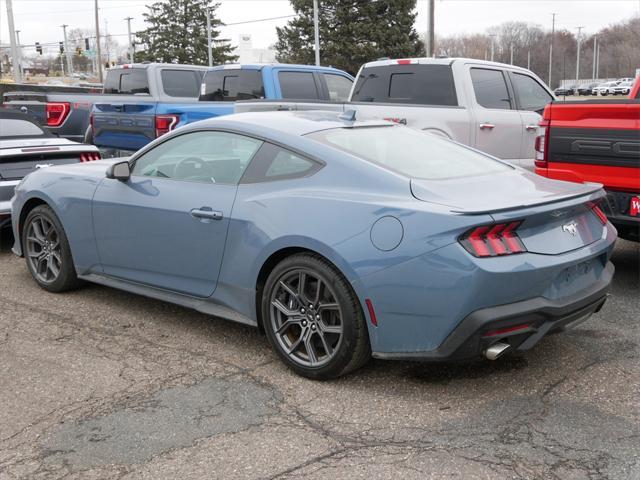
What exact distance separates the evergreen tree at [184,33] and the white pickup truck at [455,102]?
5261 cm

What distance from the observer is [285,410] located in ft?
11.7

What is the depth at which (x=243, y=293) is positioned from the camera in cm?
418

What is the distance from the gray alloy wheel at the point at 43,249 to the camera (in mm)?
5611

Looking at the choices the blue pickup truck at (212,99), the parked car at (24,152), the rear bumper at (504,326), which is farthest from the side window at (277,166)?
the blue pickup truck at (212,99)

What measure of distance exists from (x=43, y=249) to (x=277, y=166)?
2624 mm

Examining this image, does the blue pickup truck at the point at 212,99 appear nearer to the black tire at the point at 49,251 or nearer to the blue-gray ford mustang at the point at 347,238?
the black tire at the point at 49,251

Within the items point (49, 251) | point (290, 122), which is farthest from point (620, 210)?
point (49, 251)

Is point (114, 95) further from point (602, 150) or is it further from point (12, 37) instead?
point (12, 37)

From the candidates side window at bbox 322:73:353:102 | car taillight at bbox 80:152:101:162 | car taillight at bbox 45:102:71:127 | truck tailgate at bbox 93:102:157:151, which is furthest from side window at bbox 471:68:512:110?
car taillight at bbox 45:102:71:127

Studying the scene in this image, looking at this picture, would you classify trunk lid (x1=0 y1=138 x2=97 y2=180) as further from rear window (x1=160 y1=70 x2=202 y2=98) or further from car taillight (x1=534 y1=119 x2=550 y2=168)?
car taillight (x1=534 y1=119 x2=550 y2=168)

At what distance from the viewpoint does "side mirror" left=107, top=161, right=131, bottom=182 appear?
16.0 feet

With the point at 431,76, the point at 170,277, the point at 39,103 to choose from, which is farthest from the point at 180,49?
the point at 170,277

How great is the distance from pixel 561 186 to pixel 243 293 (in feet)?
6.60

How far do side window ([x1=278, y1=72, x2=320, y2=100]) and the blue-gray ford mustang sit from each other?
5032 millimetres
